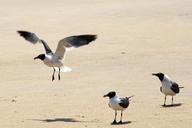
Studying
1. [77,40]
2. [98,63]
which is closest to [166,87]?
[77,40]

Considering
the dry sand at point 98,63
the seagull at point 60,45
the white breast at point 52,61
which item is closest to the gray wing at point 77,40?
the seagull at point 60,45

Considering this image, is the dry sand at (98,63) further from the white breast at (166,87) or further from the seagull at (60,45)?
the seagull at (60,45)

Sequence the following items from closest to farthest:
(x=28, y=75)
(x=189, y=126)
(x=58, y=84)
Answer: (x=189, y=126) → (x=58, y=84) → (x=28, y=75)

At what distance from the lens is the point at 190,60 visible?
75.5ft

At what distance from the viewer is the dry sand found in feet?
47.7

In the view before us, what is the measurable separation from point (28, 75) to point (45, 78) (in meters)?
0.84

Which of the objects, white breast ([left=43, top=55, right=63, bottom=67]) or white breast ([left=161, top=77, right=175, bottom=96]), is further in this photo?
white breast ([left=43, top=55, right=63, bottom=67])

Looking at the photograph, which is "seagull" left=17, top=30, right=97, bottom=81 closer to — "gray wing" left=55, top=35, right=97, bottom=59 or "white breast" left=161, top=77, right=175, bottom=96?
"gray wing" left=55, top=35, right=97, bottom=59

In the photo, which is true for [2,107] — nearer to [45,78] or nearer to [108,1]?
[45,78]

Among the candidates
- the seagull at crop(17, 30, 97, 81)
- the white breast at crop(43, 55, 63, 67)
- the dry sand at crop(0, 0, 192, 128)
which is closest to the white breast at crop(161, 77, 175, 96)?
the dry sand at crop(0, 0, 192, 128)

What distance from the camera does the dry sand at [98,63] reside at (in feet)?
47.7

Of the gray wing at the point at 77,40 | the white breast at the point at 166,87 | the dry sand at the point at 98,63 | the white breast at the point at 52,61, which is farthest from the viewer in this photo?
the white breast at the point at 52,61

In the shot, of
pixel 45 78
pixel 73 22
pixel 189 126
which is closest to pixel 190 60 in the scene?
pixel 45 78

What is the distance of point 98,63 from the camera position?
75.1 feet
